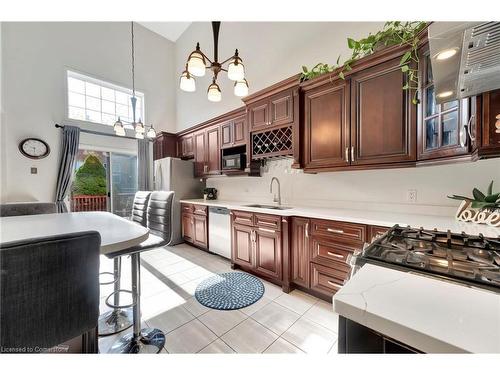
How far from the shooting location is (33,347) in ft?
2.44

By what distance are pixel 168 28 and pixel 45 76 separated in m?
2.75

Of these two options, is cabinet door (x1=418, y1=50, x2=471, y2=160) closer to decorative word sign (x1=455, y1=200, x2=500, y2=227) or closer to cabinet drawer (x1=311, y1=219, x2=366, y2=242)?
decorative word sign (x1=455, y1=200, x2=500, y2=227)

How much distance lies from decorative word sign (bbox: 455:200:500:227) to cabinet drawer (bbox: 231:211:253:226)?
1.89m

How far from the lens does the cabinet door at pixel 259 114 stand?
8.55ft

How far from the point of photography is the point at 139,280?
1.44 m

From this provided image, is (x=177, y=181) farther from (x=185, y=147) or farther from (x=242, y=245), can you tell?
(x=242, y=245)

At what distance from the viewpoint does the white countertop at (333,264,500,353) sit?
37 centimetres

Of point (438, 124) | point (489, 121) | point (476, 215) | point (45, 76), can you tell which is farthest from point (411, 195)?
point (45, 76)

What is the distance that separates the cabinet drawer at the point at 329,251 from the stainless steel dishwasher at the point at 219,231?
52.1 inches

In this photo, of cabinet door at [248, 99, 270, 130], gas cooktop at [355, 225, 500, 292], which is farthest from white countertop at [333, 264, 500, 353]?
cabinet door at [248, 99, 270, 130]

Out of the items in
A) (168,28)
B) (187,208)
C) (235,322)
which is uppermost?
(168,28)

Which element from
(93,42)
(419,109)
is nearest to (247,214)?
(419,109)

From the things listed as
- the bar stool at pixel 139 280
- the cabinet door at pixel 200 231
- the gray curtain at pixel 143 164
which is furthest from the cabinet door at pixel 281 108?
the gray curtain at pixel 143 164
